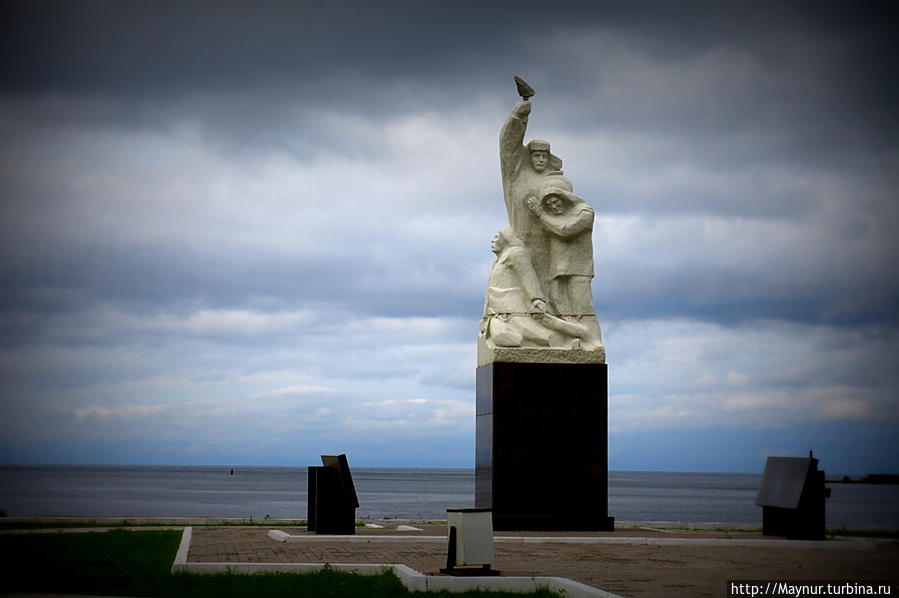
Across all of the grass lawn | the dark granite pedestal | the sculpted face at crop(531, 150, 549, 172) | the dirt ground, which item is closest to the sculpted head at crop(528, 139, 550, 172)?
the sculpted face at crop(531, 150, 549, 172)

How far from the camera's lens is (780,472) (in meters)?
17.0

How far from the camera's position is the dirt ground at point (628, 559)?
1085 cm

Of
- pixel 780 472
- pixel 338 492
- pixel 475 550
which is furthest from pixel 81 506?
pixel 475 550

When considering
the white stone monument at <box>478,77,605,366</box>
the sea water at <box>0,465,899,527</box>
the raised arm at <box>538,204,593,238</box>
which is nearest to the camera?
the white stone monument at <box>478,77,605,366</box>

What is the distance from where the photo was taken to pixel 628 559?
517 inches

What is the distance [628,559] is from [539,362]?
538 centimetres

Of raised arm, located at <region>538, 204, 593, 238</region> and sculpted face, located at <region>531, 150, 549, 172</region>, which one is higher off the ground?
sculpted face, located at <region>531, 150, 549, 172</region>

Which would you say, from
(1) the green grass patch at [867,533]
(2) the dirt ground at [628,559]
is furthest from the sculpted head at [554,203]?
(1) the green grass patch at [867,533]

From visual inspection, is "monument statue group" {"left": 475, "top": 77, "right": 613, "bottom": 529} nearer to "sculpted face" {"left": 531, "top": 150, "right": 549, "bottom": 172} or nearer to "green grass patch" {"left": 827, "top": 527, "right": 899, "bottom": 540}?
"sculpted face" {"left": 531, "top": 150, "right": 549, "bottom": 172}

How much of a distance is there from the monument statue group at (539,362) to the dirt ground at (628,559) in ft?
8.67

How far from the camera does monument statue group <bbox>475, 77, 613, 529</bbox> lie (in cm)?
1786

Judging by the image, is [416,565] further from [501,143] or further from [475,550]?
[501,143]

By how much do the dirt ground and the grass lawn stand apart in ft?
2.70

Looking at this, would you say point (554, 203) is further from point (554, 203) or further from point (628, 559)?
point (628, 559)
